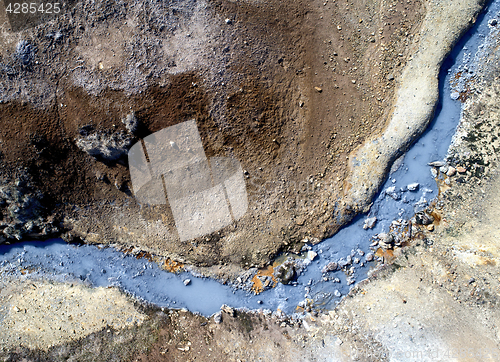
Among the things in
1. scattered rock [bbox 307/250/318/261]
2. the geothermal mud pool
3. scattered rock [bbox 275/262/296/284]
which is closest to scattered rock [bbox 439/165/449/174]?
the geothermal mud pool

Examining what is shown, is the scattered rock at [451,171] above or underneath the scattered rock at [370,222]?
above

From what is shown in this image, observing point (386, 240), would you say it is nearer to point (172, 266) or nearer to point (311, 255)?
point (311, 255)

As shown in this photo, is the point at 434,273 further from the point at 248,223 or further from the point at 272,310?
the point at 248,223

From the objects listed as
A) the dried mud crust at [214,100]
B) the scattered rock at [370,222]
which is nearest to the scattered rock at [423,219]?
the scattered rock at [370,222]

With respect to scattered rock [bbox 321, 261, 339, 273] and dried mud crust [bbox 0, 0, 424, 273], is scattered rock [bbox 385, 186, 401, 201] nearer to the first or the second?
dried mud crust [bbox 0, 0, 424, 273]

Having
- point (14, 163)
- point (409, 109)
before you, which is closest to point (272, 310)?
point (409, 109)

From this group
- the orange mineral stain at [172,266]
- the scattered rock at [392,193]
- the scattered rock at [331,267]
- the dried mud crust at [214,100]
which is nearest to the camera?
the dried mud crust at [214,100]

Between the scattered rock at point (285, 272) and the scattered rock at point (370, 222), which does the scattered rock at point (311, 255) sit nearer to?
the scattered rock at point (285, 272)
